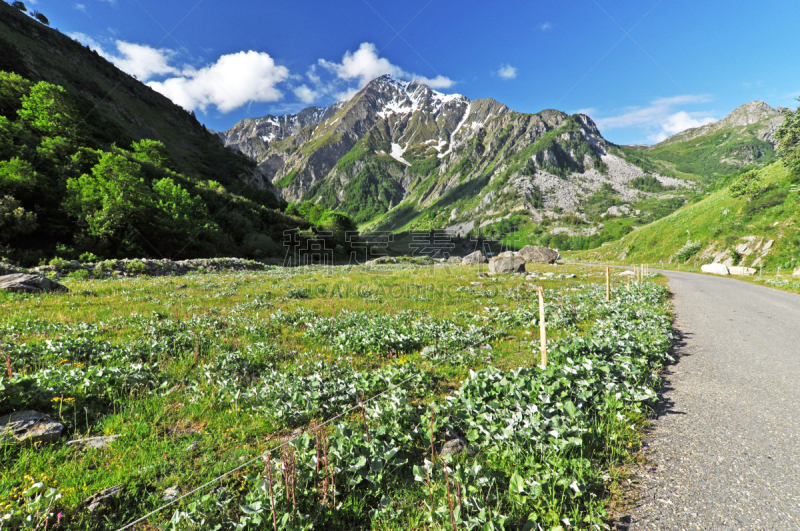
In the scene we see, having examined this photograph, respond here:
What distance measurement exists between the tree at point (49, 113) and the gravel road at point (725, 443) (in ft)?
244

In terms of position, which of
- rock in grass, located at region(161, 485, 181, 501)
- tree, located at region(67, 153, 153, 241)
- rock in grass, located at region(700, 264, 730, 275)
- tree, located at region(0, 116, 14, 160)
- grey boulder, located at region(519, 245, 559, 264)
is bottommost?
rock in grass, located at region(161, 485, 181, 501)

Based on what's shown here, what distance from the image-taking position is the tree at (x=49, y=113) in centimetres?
4516

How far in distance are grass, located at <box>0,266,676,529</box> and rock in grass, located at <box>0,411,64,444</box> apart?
172 mm

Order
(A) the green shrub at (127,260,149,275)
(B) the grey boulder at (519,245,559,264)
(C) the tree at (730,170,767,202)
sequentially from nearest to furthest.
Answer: (A) the green shrub at (127,260,149,275)
(C) the tree at (730,170,767,202)
(B) the grey boulder at (519,245,559,264)

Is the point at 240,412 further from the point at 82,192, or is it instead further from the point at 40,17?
the point at 40,17

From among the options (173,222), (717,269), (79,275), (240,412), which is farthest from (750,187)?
(173,222)

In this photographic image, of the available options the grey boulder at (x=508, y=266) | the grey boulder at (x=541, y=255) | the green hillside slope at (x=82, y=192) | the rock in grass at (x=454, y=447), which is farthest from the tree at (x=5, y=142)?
the grey boulder at (x=541, y=255)

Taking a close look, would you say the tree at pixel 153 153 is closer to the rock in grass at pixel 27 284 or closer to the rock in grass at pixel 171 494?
the rock in grass at pixel 27 284

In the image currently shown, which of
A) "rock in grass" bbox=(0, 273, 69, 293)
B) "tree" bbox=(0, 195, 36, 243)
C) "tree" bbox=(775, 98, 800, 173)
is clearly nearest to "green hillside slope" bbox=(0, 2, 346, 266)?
"tree" bbox=(0, 195, 36, 243)

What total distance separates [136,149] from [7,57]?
3040 cm

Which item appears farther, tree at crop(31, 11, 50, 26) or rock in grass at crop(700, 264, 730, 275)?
tree at crop(31, 11, 50, 26)

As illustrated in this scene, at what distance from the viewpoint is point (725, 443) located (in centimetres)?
502

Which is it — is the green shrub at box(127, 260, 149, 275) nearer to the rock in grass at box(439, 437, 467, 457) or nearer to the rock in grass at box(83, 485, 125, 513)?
the rock in grass at box(83, 485, 125, 513)

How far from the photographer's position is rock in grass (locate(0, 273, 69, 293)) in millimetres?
15562
